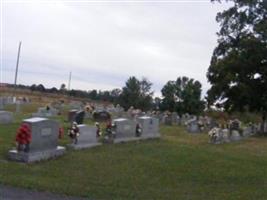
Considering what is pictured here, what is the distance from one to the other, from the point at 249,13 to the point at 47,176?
2944 cm

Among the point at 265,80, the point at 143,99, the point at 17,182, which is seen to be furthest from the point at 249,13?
the point at 17,182

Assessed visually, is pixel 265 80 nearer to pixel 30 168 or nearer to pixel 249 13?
pixel 249 13

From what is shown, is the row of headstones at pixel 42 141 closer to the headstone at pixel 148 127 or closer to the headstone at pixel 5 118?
the headstone at pixel 148 127

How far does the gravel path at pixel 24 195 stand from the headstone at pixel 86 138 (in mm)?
7055

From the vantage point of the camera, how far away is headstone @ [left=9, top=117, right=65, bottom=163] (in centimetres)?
1369

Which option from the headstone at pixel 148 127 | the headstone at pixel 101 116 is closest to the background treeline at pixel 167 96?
the headstone at pixel 101 116

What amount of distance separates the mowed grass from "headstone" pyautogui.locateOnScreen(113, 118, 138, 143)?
1932 mm

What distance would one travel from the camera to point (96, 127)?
18.8 metres

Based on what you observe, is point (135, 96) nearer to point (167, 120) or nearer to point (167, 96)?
point (167, 96)

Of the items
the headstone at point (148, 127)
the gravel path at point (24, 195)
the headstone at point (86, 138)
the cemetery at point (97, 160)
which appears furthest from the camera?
the headstone at point (148, 127)

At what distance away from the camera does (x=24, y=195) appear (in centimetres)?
958

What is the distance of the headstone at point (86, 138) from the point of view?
57.1ft

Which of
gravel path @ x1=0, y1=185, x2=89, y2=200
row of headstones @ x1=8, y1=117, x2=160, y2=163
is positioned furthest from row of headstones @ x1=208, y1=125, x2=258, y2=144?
gravel path @ x1=0, y1=185, x2=89, y2=200

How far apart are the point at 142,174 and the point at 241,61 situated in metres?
24.7
